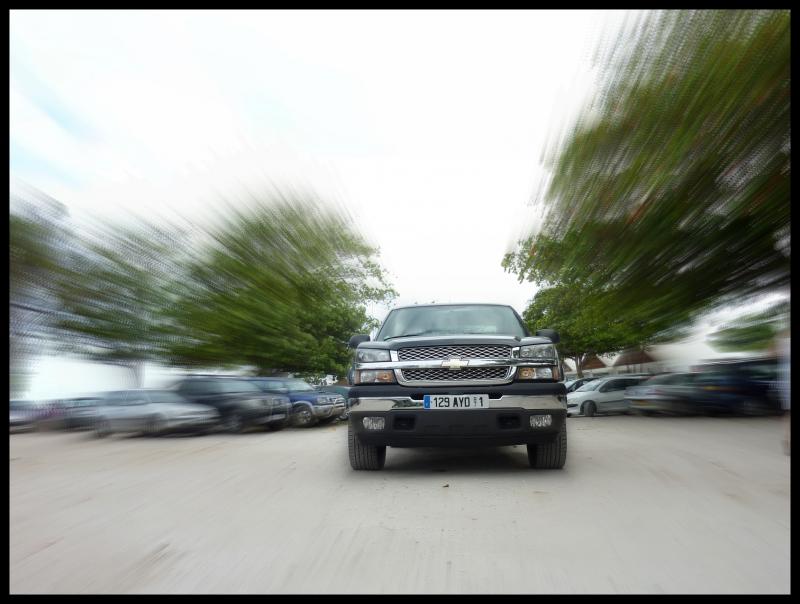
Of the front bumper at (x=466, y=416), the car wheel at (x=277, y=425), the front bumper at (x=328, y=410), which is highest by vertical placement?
the front bumper at (x=466, y=416)

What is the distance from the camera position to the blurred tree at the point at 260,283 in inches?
973

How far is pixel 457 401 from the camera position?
6.44 meters

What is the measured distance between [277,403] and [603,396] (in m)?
10.8

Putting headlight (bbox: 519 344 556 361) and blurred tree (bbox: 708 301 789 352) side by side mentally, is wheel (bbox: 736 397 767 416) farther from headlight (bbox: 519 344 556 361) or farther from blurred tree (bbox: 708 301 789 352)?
headlight (bbox: 519 344 556 361)

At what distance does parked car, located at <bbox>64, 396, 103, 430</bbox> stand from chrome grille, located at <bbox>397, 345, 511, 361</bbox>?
1674cm

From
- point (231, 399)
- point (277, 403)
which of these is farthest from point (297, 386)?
point (231, 399)

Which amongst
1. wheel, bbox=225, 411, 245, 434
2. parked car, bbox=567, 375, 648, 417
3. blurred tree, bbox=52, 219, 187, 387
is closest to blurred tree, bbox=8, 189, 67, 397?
blurred tree, bbox=52, 219, 187, 387

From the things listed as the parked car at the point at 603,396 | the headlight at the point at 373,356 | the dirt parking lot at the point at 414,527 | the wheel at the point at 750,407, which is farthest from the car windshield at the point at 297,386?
the headlight at the point at 373,356

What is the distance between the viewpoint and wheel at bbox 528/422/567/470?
6.83 m

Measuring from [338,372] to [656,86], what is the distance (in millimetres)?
29843

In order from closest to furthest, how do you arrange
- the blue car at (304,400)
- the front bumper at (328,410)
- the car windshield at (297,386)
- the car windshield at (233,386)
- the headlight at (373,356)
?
the headlight at (373,356), the car windshield at (233,386), the blue car at (304,400), the front bumper at (328,410), the car windshield at (297,386)

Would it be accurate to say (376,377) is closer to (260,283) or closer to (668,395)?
(668,395)

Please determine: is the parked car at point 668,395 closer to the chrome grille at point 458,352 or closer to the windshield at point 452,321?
the windshield at point 452,321

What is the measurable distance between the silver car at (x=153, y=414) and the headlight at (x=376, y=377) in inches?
389
